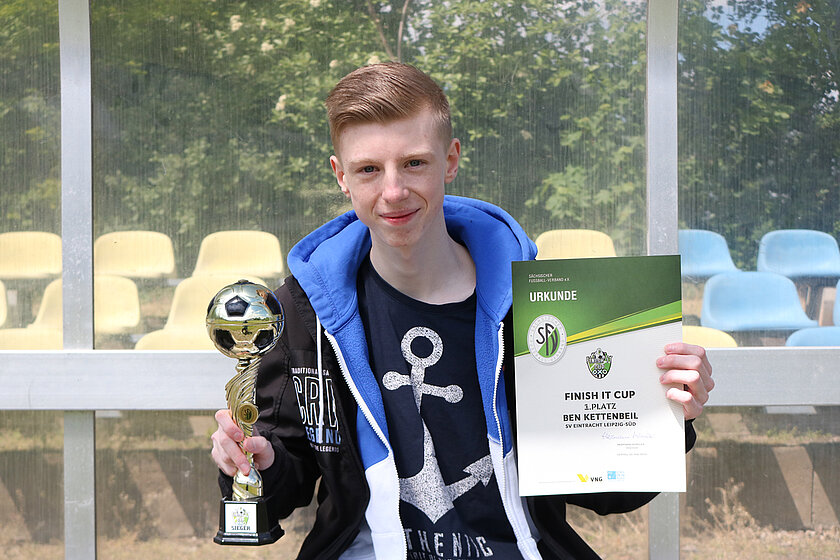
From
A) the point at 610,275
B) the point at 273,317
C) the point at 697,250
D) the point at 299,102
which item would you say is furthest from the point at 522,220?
the point at 273,317

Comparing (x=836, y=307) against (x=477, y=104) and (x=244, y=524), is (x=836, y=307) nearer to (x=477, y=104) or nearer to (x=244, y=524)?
(x=477, y=104)

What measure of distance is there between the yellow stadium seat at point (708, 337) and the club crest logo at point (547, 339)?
49.6 inches

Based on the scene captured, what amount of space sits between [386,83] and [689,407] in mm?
908

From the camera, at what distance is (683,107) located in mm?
2895

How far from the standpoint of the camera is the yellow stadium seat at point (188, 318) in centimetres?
289

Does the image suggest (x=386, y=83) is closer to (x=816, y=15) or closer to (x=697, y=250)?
(x=697, y=250)

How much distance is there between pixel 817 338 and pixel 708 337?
0.37 meters

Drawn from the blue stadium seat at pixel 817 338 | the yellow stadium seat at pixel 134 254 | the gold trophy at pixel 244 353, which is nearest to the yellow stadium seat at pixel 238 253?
the yellow stadium seat at pixel 134 254

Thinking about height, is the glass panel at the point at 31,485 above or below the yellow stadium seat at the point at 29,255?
below

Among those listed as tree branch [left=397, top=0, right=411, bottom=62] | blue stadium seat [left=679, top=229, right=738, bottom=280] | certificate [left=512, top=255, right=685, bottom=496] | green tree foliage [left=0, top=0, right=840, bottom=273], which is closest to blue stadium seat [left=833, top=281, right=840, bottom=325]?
green tree foliage [left=0, top=0, right=840, bottom=273]

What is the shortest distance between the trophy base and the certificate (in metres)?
0.53

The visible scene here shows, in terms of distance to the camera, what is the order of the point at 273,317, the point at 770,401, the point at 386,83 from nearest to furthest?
the point at 273,317
the point at 386,83
the point at 770,401

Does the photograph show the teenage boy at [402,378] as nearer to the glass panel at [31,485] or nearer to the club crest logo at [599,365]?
the club crest logo at [599,365]

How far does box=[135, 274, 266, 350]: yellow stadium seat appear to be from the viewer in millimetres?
2891
